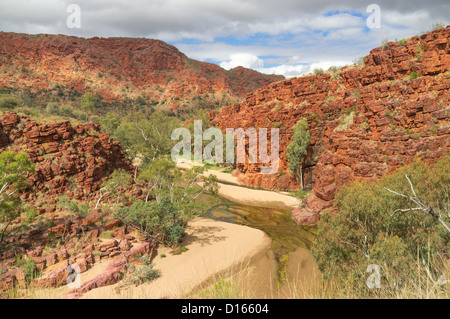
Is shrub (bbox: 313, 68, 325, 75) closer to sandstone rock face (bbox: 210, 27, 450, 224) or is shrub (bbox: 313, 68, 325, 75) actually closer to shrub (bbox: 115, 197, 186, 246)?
sandstone rock face (bbox: 210, 27, 450, 224)

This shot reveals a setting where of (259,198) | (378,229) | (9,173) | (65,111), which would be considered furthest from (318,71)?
(65,111)

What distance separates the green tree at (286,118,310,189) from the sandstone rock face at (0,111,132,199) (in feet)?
82.7

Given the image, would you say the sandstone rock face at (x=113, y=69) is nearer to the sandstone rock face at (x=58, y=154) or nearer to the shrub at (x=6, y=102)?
the shrub at (x=6, y=102)

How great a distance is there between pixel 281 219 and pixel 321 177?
6.37m

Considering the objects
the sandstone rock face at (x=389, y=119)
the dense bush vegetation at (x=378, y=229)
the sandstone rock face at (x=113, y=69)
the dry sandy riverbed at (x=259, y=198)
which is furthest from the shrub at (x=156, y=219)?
the sandstone rock face at (x=113, y=69)

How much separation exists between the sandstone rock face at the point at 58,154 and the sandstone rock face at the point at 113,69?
83.4 meters

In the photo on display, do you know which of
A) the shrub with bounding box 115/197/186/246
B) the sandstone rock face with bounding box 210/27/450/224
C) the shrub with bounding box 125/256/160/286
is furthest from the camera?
the sandstone rock face with bounding box 210/27/450/224

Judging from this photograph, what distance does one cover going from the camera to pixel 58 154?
21438 millimetres

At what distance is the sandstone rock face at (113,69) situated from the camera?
9279 centimetres

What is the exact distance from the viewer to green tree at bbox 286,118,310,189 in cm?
3616

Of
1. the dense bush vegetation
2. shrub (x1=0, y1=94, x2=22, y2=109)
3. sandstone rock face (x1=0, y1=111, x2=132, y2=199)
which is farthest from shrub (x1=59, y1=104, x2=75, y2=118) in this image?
the dense bush vegetation

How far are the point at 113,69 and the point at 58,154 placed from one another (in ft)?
350
